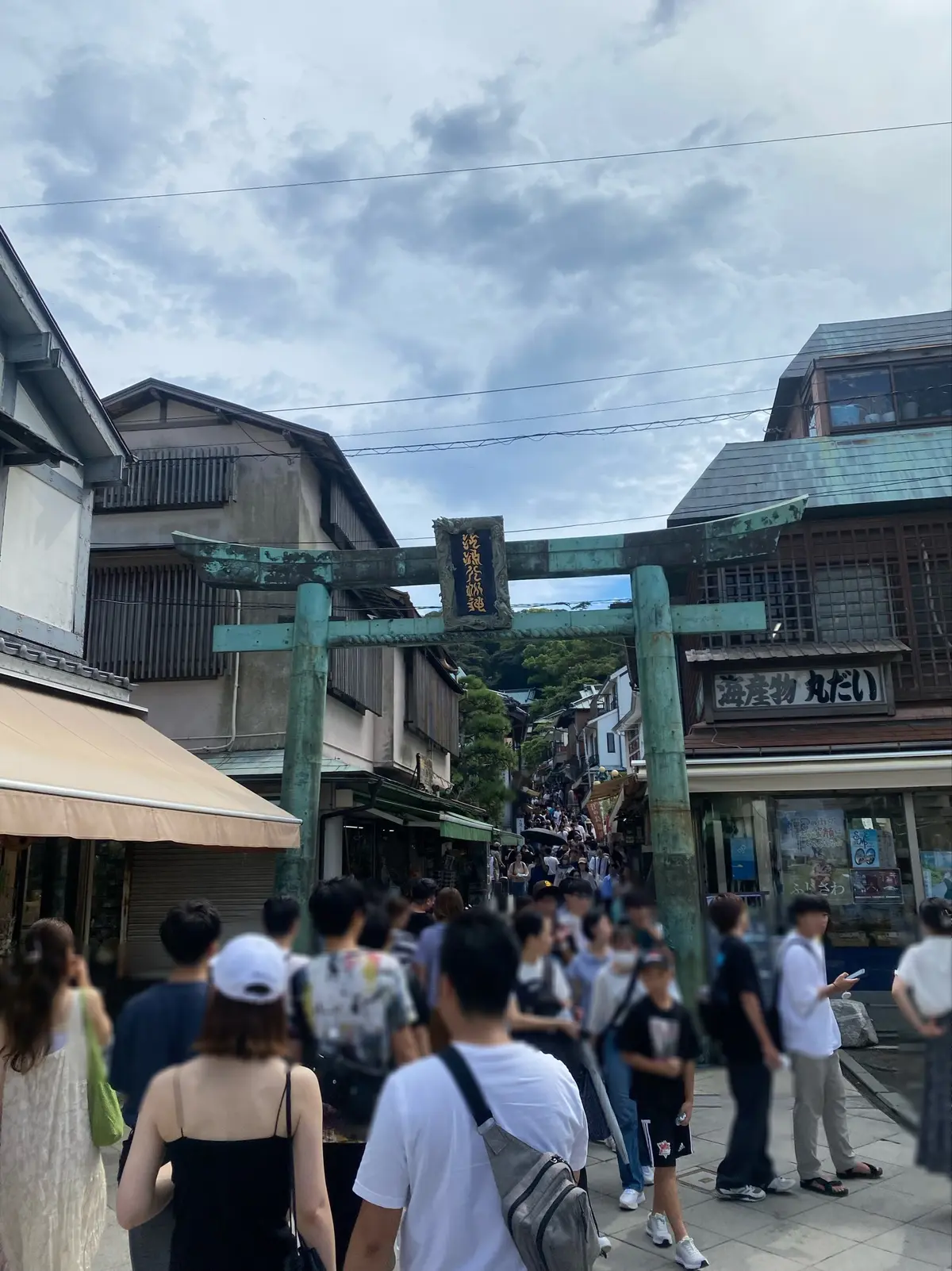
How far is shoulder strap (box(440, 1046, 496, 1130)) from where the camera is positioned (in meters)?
1.48

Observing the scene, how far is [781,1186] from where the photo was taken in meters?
1.89

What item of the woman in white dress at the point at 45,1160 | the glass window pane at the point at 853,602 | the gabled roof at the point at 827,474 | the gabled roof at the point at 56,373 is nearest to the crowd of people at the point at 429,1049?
the woman in white dress at the point at 45,1160

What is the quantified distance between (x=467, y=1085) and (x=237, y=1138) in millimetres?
486

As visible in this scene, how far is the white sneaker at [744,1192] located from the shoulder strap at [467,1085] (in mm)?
614

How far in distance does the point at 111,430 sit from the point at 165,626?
292cm

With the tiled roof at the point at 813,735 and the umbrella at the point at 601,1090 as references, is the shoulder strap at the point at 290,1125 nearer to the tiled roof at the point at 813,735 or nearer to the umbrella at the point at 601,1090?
the umbrella at the point at 601,1090

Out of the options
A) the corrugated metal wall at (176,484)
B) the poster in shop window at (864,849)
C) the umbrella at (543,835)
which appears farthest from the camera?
the corrugated metal wall at (176,484)

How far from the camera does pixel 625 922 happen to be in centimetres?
147

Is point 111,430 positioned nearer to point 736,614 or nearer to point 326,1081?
point 736,614

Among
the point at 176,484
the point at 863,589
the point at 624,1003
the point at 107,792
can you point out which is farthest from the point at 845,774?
the point at 176,484

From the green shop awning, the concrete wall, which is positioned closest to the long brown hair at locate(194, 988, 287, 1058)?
the green shop awning

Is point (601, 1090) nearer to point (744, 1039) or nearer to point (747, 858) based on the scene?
point (747, 858)

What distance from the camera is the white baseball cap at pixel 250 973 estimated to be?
1405 mm

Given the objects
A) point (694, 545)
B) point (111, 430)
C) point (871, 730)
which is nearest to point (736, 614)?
point (694, 545)
